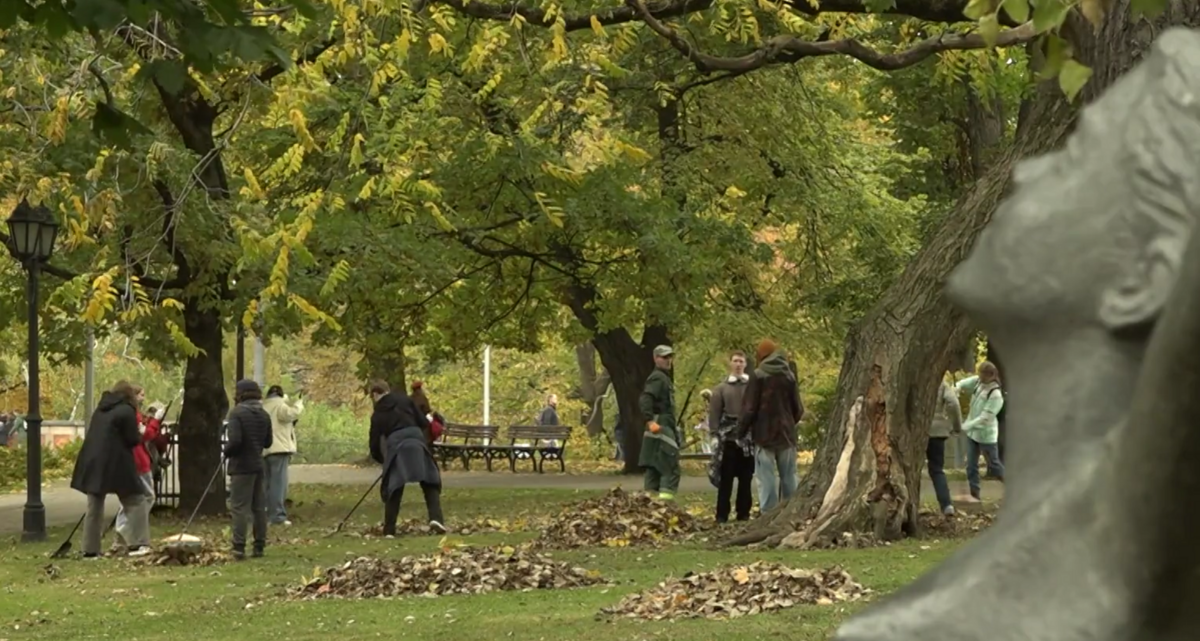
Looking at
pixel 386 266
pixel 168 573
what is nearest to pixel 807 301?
pixel 386 266

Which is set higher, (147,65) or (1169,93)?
(147,65)

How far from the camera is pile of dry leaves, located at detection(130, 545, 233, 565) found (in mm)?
16312

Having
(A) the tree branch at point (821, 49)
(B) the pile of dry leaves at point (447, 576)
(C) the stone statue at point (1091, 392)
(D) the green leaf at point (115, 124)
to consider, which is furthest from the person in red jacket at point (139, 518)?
(C) the stone statue at point (1091, 392)

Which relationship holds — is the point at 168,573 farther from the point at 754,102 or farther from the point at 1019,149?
the point at 754,102

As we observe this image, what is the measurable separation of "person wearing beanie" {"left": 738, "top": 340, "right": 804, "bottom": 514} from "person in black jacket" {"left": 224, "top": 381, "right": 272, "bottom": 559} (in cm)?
430

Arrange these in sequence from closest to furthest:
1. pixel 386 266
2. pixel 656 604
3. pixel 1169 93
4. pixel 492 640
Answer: pixel 1169 93 → pixel 492 640 → pixel 656 604 → pixel 386 266

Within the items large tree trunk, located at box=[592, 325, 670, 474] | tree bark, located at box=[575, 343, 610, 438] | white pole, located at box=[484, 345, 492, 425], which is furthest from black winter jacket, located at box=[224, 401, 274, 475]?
white pole, located at box=[484, 345, 492, 425]

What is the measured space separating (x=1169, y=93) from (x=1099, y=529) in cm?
33

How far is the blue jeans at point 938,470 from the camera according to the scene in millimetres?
17875

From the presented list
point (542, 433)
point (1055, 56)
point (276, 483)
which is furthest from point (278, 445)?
point (542, 433)

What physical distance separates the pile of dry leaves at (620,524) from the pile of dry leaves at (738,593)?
4.68 meters

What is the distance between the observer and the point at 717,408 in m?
18.6

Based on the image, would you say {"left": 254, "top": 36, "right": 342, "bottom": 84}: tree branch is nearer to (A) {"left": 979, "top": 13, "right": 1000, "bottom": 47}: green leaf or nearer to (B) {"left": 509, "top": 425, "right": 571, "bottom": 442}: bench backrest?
(A) {"left": 979, "top": 13, "right": 1000, "bottom": 47}: green leaf

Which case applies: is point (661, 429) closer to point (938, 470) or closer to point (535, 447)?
point (938, 470)
